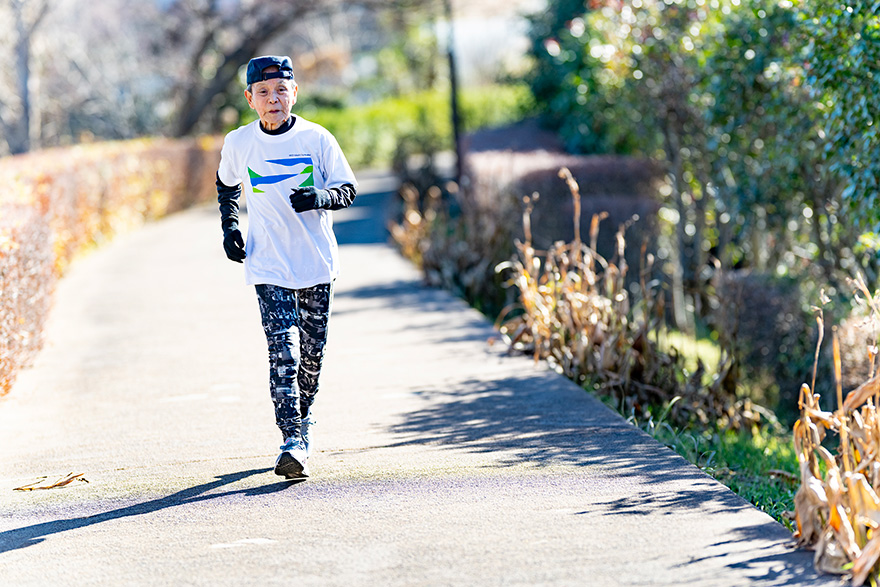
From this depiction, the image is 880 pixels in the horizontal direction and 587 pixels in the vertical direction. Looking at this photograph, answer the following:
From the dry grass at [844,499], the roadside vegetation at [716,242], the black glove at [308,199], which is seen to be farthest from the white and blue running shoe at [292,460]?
the dry grass at [844,499]

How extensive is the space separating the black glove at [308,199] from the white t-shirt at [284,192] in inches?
6.9

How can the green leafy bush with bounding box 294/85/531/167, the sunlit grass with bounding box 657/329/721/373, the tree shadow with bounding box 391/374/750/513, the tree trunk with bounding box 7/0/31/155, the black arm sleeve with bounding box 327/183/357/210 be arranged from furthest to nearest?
the green leafy bush with bounding box 294/85/531/167, the tree trunk with bounding box 7/0/31/155, the sunlit grass with bounding box 657/329/721/373, the black arm sleeve with bounding box 327/183/357/210, the tree shadow with bounding box 391/374/750/513

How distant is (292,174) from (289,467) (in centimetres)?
125

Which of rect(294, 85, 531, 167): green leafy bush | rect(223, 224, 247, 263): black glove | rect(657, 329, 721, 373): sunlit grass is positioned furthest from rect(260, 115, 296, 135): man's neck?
rect(294, 85, 531, 167): green leafy bush

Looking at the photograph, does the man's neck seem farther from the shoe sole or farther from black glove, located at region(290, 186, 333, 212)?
the shoe sole

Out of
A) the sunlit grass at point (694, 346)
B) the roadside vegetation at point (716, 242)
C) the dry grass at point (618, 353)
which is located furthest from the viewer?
the sunlit grass at point (694, 346)

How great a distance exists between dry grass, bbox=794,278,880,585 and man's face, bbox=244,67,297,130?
2.43 metres

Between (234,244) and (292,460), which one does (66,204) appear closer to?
(234,244)

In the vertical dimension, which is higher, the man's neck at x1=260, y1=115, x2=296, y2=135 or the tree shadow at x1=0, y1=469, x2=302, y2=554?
the man's neck at x1=260, y1=115, x2=296, y2=135

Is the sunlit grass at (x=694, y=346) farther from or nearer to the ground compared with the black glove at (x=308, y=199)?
nearer to the ground

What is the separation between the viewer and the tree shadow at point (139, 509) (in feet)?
13.8

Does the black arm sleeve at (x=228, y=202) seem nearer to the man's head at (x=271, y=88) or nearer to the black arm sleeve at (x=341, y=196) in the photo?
the man's head at (x=271, y=88)

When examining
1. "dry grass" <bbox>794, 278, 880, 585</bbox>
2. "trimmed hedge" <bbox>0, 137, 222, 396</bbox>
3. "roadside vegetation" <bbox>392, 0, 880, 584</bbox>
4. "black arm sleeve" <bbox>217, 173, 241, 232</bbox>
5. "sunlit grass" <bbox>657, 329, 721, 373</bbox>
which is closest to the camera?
"dry grass" <bbox>794, 278, 880, 585</bbox>

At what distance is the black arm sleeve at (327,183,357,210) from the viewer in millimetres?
4695
